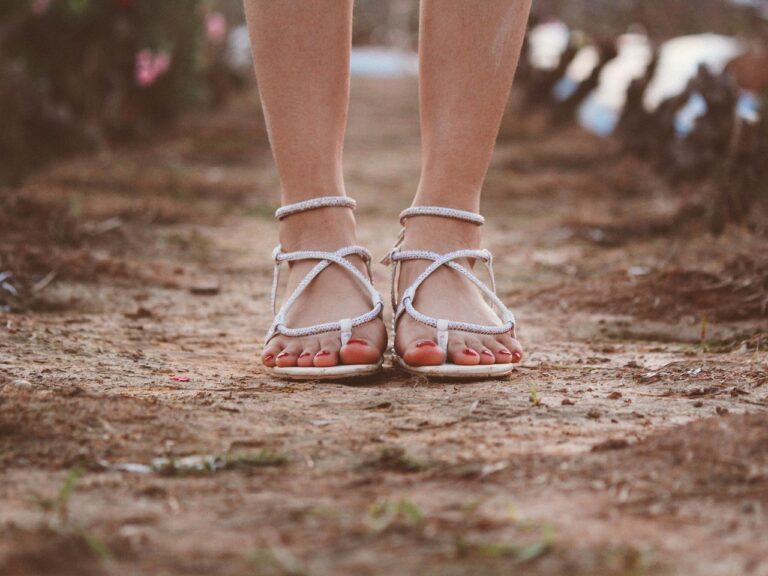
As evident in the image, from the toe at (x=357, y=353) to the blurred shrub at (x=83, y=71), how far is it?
10.8 feet

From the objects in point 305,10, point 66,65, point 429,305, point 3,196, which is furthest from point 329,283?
point 66,65

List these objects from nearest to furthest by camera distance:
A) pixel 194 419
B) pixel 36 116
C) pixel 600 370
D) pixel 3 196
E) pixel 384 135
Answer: pixel 194 419 < pixel 600 370 < pixel 3 196 < pixel 36 116 < pixel 384 135

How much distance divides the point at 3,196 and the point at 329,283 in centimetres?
185

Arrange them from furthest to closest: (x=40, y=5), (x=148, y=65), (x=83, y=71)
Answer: (x=148, y=65) < (x=83, y=71) < (x=40, y=5)

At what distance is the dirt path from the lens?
3.04ft

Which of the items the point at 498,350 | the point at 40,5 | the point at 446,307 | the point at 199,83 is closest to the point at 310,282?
the point at 446,307

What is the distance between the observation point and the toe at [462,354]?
1691 millimetres

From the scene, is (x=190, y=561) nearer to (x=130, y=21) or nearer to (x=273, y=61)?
(x=273, y=61)

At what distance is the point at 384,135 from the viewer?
22.9 feet

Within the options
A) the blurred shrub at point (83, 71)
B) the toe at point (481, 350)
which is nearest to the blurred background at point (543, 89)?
the blurred shrub at point (83, 71)

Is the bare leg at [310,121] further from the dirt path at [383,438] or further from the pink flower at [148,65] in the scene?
the pink flower at [148,65]

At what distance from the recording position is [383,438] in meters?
1.30

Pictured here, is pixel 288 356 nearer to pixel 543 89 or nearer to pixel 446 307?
pixel 446 307

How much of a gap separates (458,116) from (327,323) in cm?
46
